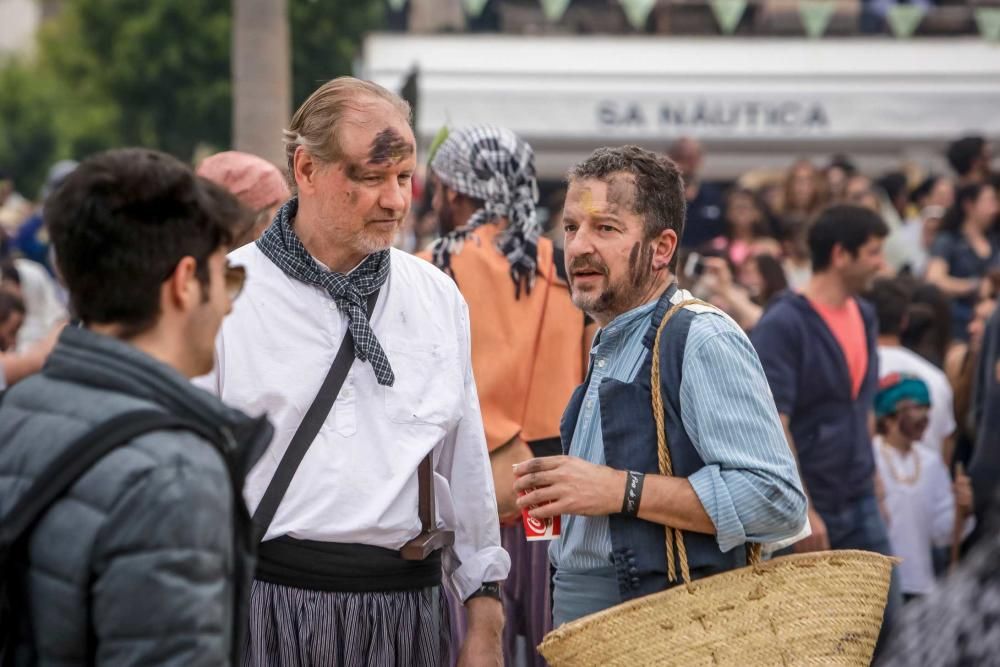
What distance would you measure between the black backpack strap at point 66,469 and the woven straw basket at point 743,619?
4.02 feet

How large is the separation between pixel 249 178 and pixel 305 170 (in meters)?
1.35

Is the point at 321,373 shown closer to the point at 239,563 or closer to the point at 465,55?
the point at 239,563

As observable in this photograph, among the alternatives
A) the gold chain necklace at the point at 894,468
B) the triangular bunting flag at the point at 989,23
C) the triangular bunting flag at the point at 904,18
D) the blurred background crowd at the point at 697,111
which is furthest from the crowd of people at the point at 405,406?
the triangular bunting flag at the point at 904,18

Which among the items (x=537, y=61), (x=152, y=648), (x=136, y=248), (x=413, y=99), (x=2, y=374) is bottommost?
(x=152, y=648)

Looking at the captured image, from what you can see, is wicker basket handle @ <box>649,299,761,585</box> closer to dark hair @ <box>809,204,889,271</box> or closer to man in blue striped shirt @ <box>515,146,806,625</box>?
man in blue striped shirt @ <box>515,146,806,625</box>

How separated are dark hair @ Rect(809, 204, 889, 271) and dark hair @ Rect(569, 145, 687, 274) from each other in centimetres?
277

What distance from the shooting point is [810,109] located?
17109 mm

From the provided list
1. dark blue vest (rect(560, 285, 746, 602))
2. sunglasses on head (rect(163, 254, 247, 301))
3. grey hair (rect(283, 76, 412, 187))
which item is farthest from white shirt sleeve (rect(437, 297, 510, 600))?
sunglasses on head (rect(163, 254, 247, 301))

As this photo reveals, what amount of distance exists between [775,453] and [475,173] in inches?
83.7

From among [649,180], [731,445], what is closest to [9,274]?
[649,180]

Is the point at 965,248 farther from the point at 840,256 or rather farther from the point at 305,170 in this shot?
the point at 305,170

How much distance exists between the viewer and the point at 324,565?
366cm

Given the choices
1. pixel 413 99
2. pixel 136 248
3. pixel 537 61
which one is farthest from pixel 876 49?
pixel 136 248

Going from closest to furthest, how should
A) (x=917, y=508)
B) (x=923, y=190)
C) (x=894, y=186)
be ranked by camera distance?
(x=917, y=508) < (x=923, y=190) < (x=894, y=186)
